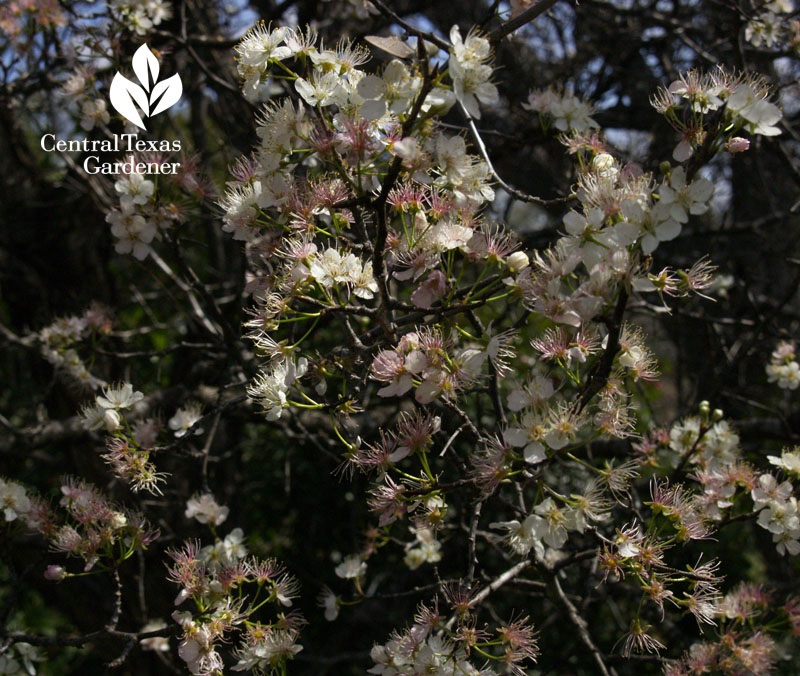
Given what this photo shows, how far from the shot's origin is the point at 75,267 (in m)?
3.51

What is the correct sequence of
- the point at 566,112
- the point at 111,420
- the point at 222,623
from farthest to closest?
1. the point at 566,112
2. the point at 111,420
3. the point at 222,623

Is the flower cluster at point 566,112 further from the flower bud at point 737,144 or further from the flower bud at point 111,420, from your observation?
the flower bud at point 111,420

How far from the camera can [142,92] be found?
2.54 meters

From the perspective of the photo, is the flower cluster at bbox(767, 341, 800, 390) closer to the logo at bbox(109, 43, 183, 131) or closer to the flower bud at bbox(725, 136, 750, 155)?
the flower bud at bbox(725, 136, 750, 155)

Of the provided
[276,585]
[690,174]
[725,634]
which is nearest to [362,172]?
[690,174]

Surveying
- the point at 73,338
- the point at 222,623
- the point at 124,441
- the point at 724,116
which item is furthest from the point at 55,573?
the point at 724,116

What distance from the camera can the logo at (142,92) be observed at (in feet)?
7.87

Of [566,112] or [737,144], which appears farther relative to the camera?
[566,112]

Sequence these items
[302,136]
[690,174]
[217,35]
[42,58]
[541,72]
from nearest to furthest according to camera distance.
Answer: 1. [690,174]
2. [302,136]
3. [42,58]
4. [217,35]
5. [541,72]

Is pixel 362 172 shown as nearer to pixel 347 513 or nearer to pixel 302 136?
pixel 302 136

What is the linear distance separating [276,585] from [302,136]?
1.14m

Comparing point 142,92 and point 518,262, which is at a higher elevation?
point 142,92

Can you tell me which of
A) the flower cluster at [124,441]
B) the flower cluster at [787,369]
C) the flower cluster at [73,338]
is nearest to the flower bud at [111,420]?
the flower cluster at [124,441]

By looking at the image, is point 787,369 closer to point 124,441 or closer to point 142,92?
point 124,441
